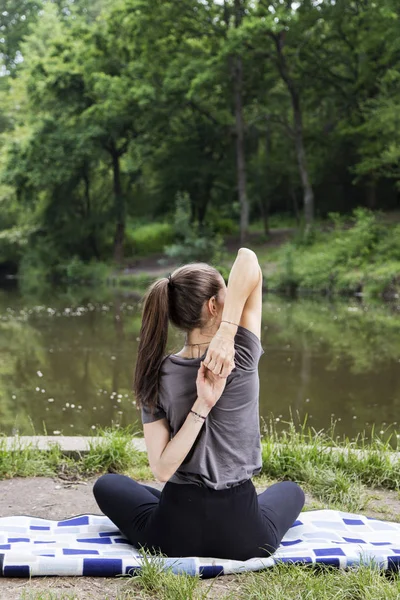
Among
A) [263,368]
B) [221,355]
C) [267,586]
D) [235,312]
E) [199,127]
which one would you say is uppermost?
[199,127]

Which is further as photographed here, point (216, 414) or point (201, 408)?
point (216, 414)

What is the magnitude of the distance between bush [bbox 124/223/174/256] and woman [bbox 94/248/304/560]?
94.8ft

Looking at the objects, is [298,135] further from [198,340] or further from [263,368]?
[198,340]

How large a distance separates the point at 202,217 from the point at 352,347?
67.5ft

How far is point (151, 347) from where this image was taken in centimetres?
275

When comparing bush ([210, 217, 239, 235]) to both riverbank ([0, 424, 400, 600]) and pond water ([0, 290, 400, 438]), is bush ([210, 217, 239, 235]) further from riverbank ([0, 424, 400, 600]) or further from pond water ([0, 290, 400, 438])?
riverbank ([0, 424, 400, 600])

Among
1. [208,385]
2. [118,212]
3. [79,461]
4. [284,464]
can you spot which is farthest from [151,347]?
[118,212]

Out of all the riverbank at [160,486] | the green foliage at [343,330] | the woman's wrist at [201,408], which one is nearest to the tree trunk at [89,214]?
the green foliage at [343,330]

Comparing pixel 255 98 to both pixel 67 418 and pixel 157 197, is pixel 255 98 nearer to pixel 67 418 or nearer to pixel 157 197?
pixel 157 197

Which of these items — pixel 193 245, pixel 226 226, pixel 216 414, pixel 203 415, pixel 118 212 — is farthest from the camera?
pixel 226 226

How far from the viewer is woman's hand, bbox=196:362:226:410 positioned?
2.62 meters

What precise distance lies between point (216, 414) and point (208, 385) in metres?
0.21

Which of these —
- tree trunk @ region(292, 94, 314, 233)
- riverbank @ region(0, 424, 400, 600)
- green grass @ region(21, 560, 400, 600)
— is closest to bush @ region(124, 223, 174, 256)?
tree trunk @ region(292, 94, 314, 233)

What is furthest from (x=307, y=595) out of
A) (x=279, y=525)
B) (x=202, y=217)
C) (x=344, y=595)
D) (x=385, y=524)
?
(x=202, y=217)
